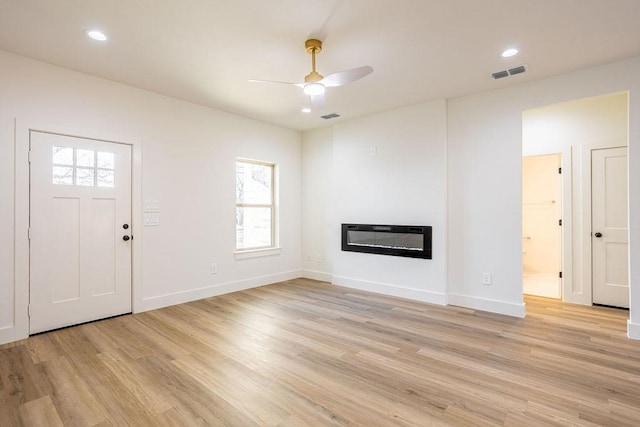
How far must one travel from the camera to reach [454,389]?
218 cm

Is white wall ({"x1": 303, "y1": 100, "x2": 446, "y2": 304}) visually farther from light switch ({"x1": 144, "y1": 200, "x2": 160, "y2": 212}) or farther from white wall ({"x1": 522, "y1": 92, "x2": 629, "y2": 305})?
light switch ({"x1": 144, "y1": 200, "x2": 160, "y2": 212})

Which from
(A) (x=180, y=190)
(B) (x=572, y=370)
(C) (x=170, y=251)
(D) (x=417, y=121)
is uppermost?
(D) (x=417, y=121)

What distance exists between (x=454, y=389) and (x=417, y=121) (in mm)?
3427

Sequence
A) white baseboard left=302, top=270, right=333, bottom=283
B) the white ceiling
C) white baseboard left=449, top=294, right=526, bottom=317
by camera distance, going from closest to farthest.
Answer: the white ceiling, white baseboard left=449, top=294, right=526, bottom=317, white baseboard left=302, top=270, right=333, bottom=283

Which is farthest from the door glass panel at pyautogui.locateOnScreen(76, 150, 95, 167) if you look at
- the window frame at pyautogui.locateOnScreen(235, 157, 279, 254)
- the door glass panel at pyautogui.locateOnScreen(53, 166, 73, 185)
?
the window frame at pyautogui.locateOnScreen(235, 157, 279, 254)

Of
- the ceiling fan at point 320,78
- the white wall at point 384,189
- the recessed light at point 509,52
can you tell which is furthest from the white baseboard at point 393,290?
the ceiling fan at point 320,78

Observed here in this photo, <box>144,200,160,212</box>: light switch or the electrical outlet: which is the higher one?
<box>144,200,160,212</box>: light switch

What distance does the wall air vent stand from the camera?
3330 mm

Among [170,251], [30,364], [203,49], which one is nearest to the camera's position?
[30,364]

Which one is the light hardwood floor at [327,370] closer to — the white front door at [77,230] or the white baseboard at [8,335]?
the white baseboard at [8,335]

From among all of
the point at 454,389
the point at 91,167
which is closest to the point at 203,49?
the point at 91,167

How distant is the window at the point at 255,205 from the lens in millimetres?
5242

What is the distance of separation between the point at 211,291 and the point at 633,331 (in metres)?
4.90

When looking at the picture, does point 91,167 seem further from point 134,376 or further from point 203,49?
point 134,376
